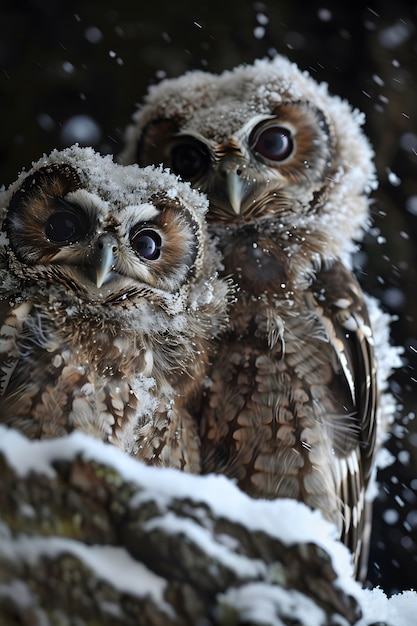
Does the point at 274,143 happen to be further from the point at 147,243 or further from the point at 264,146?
the point at 147,243

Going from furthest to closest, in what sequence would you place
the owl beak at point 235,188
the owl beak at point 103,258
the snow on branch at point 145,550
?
the owl beak at point 235,188, the owl beak at point 103,258, the snow on branch at point 145,550

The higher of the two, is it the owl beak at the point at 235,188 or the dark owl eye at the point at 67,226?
the owl beak at the point at 235,188

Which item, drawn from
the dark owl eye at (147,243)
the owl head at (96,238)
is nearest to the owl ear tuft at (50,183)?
the owl head at (96,238)

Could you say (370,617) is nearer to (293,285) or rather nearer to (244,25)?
(293,285)

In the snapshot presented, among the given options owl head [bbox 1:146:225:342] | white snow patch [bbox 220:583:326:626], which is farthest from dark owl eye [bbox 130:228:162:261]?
white snow patch [bbox 220:583:326:626]

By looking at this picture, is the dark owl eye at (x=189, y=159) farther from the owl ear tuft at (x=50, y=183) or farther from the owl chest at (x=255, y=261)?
the owl ear tuft at (x=50, y=183)

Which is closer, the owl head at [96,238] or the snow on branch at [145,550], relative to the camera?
the snow on branch at [145,550]

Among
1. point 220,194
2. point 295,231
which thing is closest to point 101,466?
point 220,194
